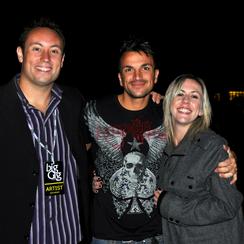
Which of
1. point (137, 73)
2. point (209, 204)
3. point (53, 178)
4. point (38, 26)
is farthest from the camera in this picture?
point (137, 73)

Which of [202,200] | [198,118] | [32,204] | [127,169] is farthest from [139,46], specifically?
[32,204]

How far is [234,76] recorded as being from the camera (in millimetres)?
23688

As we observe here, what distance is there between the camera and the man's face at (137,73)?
277 centimetres

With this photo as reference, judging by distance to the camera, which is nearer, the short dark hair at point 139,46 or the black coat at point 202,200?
the black coat at point 202,200

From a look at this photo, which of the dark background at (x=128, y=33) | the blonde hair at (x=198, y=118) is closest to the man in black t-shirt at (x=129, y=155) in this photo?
the blonde hair at (x=198, y=118)

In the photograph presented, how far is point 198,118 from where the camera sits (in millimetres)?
2574

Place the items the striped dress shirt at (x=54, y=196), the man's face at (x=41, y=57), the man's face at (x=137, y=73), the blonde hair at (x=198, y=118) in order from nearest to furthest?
the striped dress shirt at (x=54, y=196) < the man's face at (x=41, y=57) < the blonde hair at (x=198, y=118) < the man's face at (x=137, y=73)

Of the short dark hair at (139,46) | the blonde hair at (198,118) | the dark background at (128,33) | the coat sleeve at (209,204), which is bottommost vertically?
the coat sleeve at (209,204)

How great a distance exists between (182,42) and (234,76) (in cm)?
554

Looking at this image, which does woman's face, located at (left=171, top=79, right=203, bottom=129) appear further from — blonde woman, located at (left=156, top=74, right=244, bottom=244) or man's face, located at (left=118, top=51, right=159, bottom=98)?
man's face, located at (left=118, top=51, right=159, bottom=98)

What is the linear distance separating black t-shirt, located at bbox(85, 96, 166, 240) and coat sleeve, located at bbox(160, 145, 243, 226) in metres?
0.38

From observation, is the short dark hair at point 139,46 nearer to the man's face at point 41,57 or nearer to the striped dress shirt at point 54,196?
the man's face at point 41,57

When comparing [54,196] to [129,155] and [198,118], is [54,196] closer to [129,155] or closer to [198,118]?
[129,155]

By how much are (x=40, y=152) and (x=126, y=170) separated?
77cm
